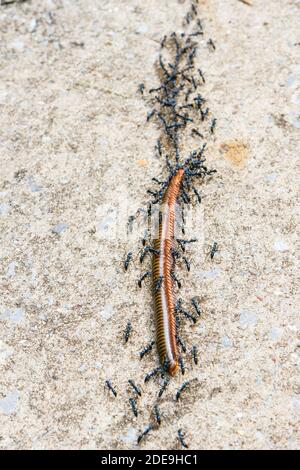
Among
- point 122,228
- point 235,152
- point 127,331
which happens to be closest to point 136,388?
point 127,331

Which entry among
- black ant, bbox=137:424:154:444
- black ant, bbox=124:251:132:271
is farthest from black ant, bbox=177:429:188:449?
black ant, bbox=124:251:132:271

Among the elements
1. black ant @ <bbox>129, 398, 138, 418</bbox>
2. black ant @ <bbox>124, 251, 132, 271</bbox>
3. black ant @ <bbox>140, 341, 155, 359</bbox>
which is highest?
black ant @ <bbox>124, 251, 132, 271</bbox>

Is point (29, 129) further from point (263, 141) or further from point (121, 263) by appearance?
point (263, 141)

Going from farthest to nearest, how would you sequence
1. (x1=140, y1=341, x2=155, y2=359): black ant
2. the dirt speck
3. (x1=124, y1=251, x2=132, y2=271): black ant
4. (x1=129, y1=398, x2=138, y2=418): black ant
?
the dirt speck, (x1=124, y1=251, x2=132, y2=271): black ant, (x1=140, y1=341, x2=155, y2=359): black ant, (x1=129, y1=398, x2=138, y2=418): black ant

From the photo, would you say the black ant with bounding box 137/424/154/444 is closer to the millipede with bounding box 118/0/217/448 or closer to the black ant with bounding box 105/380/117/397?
the millipede with bounding box 118/0/217/448

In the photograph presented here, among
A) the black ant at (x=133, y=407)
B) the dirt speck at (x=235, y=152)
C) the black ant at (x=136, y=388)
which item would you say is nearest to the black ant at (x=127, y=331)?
the black ant at (x=136, y=388)

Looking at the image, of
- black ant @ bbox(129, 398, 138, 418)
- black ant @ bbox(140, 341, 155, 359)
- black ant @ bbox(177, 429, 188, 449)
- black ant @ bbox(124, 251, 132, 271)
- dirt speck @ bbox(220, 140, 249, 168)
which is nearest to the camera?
black ant @ bbox(177, 429, 188, 449)

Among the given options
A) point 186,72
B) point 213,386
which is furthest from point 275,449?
point 186,72
